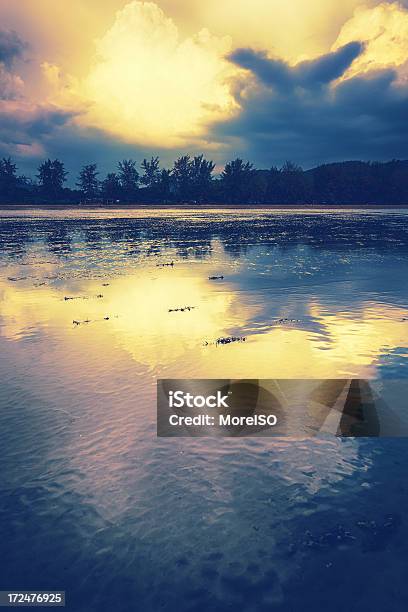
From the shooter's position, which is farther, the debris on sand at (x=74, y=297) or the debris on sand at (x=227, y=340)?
the debris on sand at (x=74, y=297)

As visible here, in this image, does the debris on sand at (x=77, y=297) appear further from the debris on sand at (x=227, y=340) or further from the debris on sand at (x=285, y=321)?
the debris on sand at (x=285, y=321)

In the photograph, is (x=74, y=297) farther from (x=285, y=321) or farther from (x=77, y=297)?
(x=285, y=321)

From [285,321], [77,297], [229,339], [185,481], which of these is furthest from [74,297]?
[185,481]

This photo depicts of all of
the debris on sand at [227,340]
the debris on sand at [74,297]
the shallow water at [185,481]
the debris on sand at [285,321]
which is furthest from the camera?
the debris on sand at [74,297]

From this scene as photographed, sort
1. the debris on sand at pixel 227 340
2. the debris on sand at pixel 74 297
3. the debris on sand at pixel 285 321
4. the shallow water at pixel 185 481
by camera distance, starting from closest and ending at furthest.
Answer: the shallow water at pixel 185 481 → the debris on sand at pixel 227 340 → the debris on sand at pixel 285 321 → the debris on sand at pixel 74 297

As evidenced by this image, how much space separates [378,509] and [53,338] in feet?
37.2

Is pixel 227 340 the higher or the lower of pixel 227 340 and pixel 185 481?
the higher

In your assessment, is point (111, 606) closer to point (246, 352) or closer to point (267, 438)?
point (267, 438)

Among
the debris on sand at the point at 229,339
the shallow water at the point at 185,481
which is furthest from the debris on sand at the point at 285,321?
the debris on sand at the point at 229,339

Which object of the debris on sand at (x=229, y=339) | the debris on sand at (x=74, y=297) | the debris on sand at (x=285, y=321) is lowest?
the debris on sand at (x=74, y=297)

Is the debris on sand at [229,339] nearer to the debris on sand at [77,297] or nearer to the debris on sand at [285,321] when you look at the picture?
the debris on sand at [285,321]

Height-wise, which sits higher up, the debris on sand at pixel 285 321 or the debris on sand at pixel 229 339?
the debris on sand at pixel 285 321

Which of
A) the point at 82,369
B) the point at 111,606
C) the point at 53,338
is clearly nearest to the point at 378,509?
the point at 111,606

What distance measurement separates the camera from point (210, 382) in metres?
10.9
